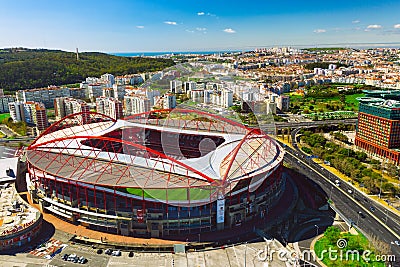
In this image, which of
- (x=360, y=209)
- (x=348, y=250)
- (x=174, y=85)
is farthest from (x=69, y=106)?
(x=348, y=250)

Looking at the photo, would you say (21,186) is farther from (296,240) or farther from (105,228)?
(296,240)

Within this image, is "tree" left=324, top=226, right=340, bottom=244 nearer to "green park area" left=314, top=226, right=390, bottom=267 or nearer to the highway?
"green park area" left=314, top=226, right=390, bottom=267

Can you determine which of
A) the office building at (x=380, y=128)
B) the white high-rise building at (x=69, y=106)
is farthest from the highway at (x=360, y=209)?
the white high-rise building at (x=69, y=106)

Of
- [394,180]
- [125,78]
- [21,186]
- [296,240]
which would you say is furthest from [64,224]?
[125,78]

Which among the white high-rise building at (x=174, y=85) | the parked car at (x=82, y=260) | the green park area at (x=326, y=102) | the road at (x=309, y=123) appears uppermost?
the white high-rise building at (x=174, y=85)

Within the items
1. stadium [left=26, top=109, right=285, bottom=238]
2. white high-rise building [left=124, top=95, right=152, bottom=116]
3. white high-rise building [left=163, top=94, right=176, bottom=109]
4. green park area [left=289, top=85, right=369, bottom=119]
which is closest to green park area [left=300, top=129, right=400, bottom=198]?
stadium [left=26, top=109, right=285, bottom=238]

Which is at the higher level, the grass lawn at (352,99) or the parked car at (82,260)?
the grass lawn at (352,99)

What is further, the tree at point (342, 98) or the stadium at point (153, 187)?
the tree at point (342, 98)

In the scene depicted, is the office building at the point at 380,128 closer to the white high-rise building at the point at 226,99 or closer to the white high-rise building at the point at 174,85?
the white high-rise building at the point at 226,99
